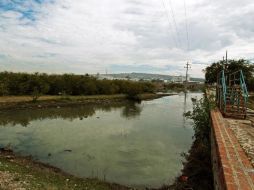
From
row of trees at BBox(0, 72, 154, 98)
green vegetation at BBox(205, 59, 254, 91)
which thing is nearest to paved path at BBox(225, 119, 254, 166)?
green vegetation at BBox(205, 59, 254, 91)

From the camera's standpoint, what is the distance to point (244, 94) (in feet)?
29.5

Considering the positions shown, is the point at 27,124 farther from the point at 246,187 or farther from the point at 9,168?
the point at 246,187

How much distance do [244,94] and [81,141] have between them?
1128 centimetres

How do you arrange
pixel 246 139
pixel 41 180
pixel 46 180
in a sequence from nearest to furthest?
pixel 246 139, pixel 41 180, pixel 46 180

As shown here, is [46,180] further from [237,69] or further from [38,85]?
[38,85]

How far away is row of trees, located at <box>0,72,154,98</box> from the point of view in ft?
144

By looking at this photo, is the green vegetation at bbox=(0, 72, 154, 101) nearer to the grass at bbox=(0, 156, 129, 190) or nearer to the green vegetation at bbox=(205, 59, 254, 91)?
the green vegetation at bbox=(205, 59, 254, 91)

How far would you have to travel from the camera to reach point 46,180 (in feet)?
29.5

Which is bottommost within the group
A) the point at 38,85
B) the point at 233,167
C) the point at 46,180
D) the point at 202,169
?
the point at 46,180

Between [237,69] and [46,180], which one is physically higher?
[237,69]

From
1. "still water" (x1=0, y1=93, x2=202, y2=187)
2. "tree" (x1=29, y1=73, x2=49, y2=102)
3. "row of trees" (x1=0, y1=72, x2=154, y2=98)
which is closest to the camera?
"still water" (x1=0, y1=93, x2=202, y2=187)

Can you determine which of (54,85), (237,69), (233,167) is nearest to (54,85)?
(54,85)

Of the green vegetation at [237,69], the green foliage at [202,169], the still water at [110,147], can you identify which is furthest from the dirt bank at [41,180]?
the green vegetation at [237,69]

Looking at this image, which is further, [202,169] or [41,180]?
[41,180]
